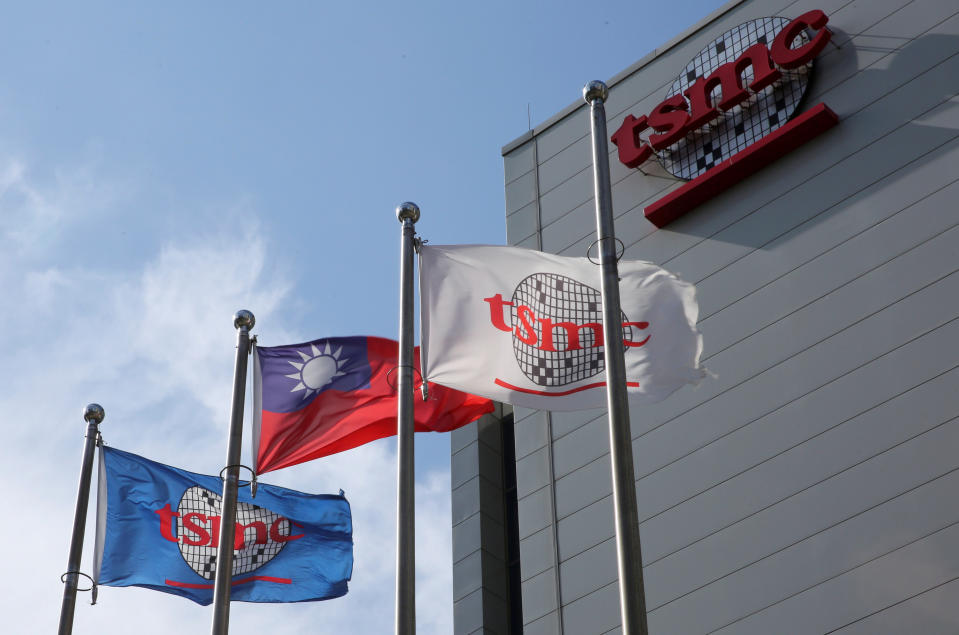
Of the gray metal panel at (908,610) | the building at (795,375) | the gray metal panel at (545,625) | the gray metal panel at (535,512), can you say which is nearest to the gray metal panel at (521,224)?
the building at (795,375)

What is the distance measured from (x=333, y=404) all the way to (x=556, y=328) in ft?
11.5

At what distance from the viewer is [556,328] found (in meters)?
13.8

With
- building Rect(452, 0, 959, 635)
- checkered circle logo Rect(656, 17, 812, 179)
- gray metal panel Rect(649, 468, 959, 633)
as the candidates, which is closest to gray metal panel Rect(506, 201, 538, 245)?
building Rect(452, 0, 959, 635)

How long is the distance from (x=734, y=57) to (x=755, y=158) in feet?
8.74

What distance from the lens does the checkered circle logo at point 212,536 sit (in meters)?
18.0

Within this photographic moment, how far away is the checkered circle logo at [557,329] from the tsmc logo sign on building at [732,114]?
9529 millimetres

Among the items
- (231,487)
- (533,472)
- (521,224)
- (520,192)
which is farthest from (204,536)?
(520,192)

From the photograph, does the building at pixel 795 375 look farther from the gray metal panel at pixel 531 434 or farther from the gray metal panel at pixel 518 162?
the gray metal panel at pixel 518 162

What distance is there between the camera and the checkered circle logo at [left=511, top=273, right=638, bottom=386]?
13.6 metres

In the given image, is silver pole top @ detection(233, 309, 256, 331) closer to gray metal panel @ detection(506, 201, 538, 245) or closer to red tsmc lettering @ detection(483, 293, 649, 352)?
red tsmc lettering @ detection(483, 293, 649, 352)

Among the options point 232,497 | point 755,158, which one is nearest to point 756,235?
point 755,158

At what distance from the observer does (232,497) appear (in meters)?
14.9

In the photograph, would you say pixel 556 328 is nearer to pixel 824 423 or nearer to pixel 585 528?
pixel 824 423

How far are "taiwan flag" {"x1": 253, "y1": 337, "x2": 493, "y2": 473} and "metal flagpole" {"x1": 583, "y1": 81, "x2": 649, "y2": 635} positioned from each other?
3.65m
